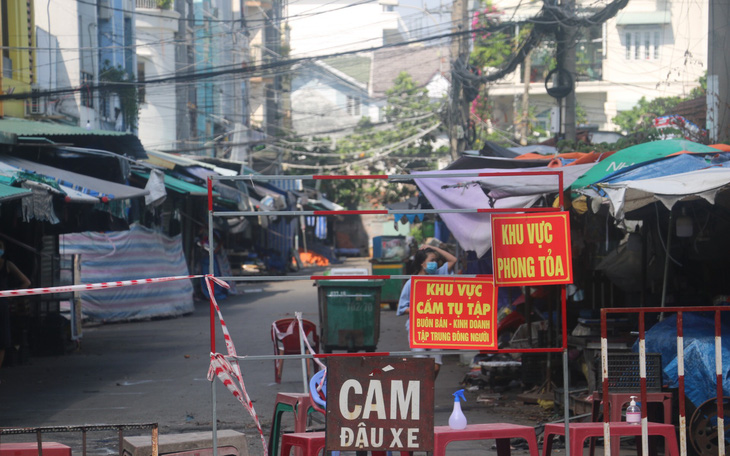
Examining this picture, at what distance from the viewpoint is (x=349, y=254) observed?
46.9 m

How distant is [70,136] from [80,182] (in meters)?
1.92

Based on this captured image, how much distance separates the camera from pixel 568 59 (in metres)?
16.2

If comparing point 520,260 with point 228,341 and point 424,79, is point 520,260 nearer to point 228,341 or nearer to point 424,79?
point 228,341

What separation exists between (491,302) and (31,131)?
33.6ft

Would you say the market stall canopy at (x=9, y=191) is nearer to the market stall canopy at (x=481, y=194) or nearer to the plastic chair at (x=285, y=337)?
the plastic chair at (x=285, y=337)

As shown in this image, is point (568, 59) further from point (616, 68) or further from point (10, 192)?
point (616, 68)

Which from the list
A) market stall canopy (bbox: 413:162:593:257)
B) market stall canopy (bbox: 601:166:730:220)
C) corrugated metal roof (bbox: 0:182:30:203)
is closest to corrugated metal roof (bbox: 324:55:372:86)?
market stall canopy (bbox: 413:162:593:257)

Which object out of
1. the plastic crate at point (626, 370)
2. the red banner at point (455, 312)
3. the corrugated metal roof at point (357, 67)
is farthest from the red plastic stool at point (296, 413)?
the corrugated metal roof at point (357, 67)

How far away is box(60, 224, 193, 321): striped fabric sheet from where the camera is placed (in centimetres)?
1861

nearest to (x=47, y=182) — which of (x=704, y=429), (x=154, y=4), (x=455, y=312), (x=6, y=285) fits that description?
(x=6, y=285)

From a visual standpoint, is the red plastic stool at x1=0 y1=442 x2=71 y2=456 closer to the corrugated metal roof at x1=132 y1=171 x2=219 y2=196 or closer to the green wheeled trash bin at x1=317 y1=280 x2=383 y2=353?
the green wheeled trash bin at x1=317 y1=280 x2=383 y2=353

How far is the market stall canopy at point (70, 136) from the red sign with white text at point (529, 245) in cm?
926

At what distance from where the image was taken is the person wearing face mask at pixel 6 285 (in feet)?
39.2

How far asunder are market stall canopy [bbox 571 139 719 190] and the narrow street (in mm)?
2599
